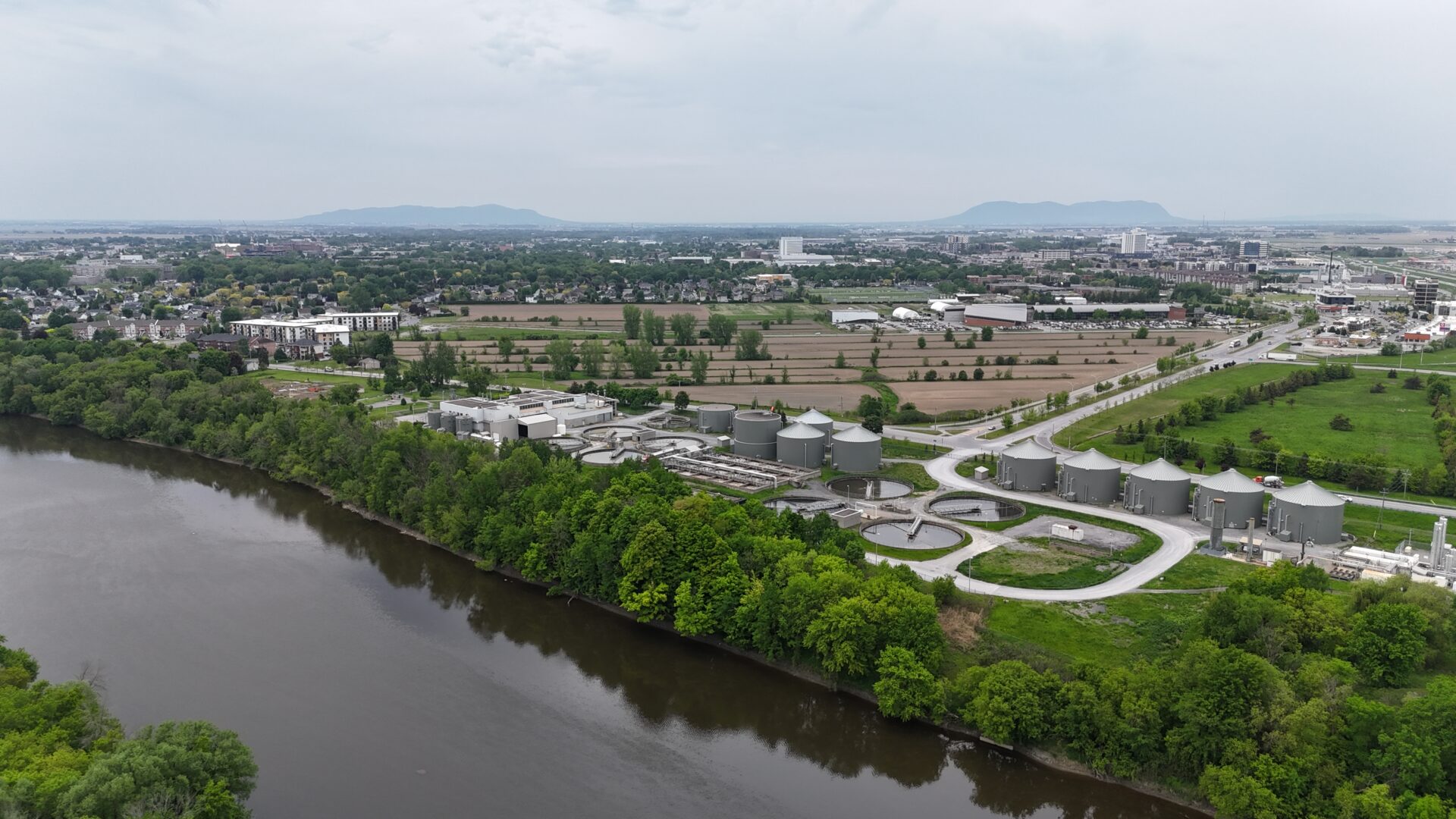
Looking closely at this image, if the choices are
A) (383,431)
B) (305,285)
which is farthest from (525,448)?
(305,285)

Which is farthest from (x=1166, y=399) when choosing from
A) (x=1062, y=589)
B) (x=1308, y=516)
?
(x=1062, y=589)

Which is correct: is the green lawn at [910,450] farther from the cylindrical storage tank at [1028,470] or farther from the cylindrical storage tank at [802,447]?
the cylindrical storage tank at [1028,470]

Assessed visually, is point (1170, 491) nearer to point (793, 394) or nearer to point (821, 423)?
point (821, 423)

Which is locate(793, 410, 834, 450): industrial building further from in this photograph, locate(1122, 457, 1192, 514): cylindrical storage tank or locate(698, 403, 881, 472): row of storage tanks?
locate(1122, 457, 1192, 514): cylindrical storage tank

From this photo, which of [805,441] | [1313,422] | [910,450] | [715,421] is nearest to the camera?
[805,441]

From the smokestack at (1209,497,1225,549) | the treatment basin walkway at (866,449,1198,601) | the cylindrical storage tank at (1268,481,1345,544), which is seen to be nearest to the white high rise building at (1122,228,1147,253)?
the treatment basin walkway at (866,449,1198,601)

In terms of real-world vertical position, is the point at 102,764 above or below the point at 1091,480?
below

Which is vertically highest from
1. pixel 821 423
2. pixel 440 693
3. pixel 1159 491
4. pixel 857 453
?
pixel 821 423
